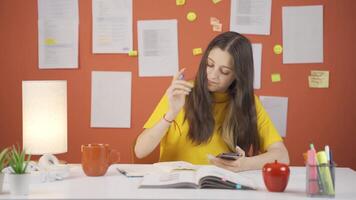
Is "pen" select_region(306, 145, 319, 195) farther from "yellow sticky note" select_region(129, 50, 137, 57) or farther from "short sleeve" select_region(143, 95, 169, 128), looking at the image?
"yellow sticky note" select_region(129, 50, 137, 57)

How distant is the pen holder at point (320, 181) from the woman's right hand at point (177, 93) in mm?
704

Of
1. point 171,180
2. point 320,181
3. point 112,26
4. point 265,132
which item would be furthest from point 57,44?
point 320,181

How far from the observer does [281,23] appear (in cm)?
338

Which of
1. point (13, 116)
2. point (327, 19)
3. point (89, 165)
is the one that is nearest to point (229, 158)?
point (89, 165)

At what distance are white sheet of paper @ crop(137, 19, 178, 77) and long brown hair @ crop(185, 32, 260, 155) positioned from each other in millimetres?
881

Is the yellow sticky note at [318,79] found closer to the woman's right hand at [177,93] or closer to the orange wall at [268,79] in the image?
the orange wall at [268,79]

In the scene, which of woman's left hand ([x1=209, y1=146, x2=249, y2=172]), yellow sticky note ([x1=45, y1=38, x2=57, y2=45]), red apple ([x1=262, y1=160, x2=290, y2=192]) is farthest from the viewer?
yellow sticky note ([x1=45, y1=38, x2=57, y2=45])

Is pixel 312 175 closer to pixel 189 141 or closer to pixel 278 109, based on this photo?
pixel 189 141

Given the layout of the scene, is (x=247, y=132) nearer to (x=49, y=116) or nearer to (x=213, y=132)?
(x=213, y=132)

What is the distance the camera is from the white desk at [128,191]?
5.39ft

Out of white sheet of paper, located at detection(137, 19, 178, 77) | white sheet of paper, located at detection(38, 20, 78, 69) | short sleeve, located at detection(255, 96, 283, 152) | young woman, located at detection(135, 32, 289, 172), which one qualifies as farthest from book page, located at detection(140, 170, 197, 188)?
white sheet of paper, located at detection(38, 20, 78, 69)

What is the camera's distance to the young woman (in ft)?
8.07

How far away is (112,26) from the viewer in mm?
3449

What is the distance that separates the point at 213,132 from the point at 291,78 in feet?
3.49
